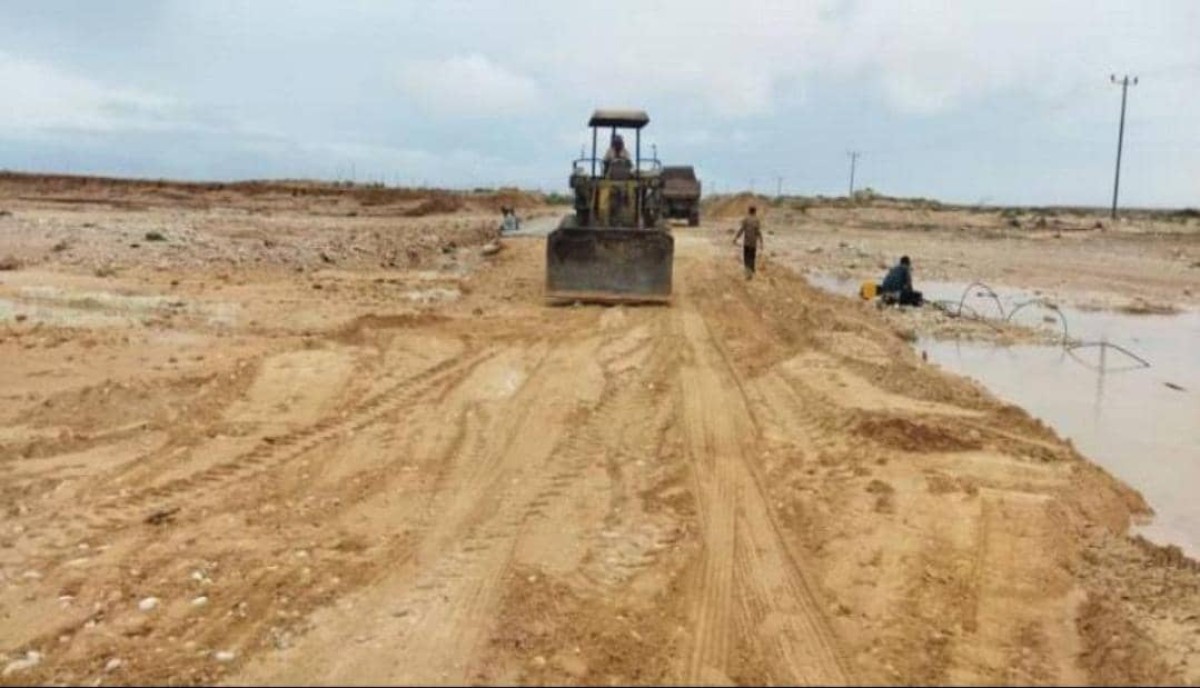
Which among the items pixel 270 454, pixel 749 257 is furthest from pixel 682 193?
pixel 270 454

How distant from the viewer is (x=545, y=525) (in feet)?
21.5

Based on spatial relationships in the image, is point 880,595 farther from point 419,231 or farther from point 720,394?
point 419,231

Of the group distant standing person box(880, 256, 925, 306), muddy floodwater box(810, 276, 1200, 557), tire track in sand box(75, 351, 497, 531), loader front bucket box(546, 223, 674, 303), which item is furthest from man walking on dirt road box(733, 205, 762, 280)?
tire track in sand box(75, 351, 497, 531)

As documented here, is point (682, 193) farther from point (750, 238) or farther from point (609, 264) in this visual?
point (609, 264)

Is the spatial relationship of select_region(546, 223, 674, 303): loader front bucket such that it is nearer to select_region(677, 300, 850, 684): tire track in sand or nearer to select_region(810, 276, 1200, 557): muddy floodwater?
select_region(810, 276, 1200, 557): muddy floodwater

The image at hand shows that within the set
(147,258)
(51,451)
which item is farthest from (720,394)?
(147,258)

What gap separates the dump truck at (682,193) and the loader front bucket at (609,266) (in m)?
29.8

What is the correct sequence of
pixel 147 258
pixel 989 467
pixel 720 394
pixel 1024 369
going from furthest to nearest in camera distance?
pixel 147 258, pixel 1024 369, pixel 720 394, pixel 989 467

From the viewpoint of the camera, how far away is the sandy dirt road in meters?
4.89

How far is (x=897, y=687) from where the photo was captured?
457 cm

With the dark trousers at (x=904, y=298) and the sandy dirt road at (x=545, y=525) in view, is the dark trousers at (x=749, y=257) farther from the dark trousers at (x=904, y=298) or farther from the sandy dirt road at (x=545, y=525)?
the sandy dirt road at (x=545, y=525)

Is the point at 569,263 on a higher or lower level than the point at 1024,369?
higher

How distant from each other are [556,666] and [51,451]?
514 cm

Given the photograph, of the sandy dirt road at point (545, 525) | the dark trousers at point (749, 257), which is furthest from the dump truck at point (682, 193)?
the sandy dirt road at point (545, 525)
